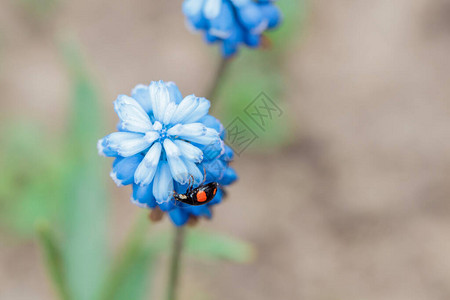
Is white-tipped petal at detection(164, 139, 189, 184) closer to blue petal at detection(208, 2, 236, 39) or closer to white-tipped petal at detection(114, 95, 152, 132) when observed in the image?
white-tipped petal at detection(114, 95, 152, 132)

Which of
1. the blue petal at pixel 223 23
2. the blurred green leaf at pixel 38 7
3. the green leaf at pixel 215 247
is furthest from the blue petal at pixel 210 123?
the blurred green leaf at pixel 38 7

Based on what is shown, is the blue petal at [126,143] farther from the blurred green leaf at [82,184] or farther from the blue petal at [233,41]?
the blurred green leaf at [82,184]

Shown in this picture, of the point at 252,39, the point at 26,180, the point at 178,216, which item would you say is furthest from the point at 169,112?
the point at 26,180

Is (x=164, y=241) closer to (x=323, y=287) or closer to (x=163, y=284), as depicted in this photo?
(x=163, y=284)

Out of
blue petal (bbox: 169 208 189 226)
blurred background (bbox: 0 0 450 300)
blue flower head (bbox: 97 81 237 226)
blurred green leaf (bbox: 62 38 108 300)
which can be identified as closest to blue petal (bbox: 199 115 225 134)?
blue flower head (bbox: 97 81 237 226)

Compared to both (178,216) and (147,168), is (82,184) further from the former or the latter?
(147,168)

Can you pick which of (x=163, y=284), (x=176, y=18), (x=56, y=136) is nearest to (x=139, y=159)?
(x=163, y=284)
